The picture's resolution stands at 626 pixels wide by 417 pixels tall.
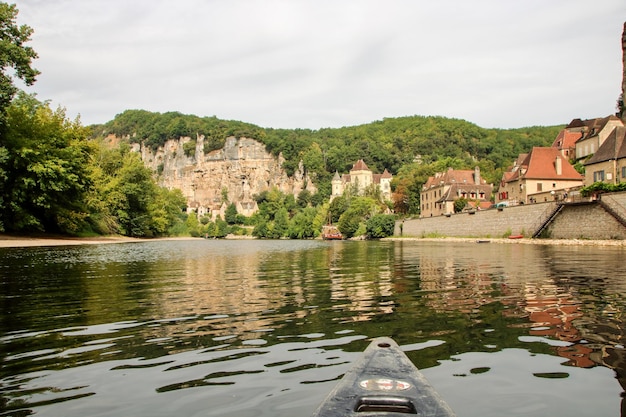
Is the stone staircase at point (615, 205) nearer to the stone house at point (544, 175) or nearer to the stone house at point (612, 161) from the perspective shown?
the stone house at point (612, 161)

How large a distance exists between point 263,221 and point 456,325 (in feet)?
471

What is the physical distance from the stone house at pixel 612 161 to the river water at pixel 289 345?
39.0 meters

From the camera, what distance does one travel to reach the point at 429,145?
185250 mm

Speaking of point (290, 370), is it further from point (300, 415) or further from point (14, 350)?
point (14, 350)

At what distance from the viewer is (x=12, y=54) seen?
32.9m

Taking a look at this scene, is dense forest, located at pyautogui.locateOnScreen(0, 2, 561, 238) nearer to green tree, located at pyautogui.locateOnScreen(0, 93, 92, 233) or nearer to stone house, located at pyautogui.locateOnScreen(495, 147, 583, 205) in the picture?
green tree, located at pyautogui.locateOnScreen(0, 93, 92, 233)

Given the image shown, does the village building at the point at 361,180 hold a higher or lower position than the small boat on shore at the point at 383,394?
higher

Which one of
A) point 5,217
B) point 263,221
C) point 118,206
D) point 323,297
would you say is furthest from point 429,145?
point 323,297

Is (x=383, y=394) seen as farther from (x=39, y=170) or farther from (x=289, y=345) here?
(x=39, y=170)

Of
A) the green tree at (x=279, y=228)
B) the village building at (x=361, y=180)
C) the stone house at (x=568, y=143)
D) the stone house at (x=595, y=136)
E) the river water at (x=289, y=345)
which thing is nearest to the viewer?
the river water at (x=289, y=345)

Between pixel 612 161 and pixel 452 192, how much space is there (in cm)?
3141

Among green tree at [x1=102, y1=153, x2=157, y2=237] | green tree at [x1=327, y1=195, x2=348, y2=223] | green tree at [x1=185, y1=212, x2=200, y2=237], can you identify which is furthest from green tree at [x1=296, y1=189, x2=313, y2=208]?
green tree at [x1=102, y1=153, x2=157, y2=237]

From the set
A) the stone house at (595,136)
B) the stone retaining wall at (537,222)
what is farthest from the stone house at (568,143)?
the stone retaining wall at (537,222)

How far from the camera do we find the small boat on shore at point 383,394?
3684mm
